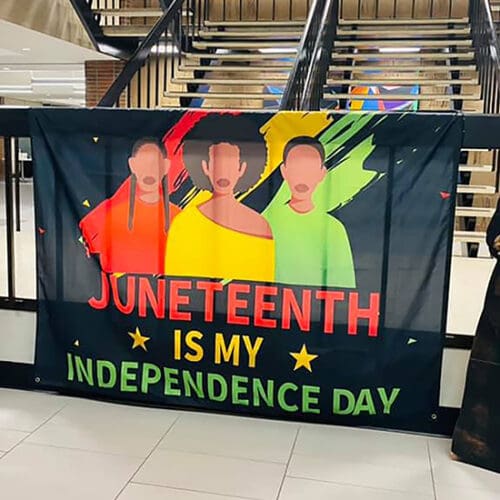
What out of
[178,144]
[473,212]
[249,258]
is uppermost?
[178,144]

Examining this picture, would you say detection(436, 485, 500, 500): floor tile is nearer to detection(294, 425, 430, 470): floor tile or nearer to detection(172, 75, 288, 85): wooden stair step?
detection(294, 425, 430, 470): floor tile

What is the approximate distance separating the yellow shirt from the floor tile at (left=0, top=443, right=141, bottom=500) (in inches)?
37.3

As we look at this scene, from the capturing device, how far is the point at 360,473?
9.21 feet

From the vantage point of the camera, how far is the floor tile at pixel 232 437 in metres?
2.97

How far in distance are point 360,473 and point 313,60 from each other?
4309 mm

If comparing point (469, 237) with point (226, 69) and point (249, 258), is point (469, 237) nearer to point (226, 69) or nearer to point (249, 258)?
point (226, 69)

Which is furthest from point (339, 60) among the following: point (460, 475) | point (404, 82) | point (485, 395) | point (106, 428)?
point (460, 475)

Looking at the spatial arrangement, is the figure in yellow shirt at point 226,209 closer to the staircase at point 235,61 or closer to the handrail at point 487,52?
the handrail at point 487,52

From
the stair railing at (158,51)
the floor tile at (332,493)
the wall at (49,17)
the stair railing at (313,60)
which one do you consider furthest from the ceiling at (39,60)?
the floor tile at (332,493)

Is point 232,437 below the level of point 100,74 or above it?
below

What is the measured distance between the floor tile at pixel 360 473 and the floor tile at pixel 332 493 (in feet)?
0.11

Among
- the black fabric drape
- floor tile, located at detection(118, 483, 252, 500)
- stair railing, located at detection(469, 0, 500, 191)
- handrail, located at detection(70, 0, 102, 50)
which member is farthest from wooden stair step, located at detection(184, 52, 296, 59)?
floor tile, located at detection(118, 483, 252, 500)

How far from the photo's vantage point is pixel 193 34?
26.7 ft

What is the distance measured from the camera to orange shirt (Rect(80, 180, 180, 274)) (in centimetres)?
330
